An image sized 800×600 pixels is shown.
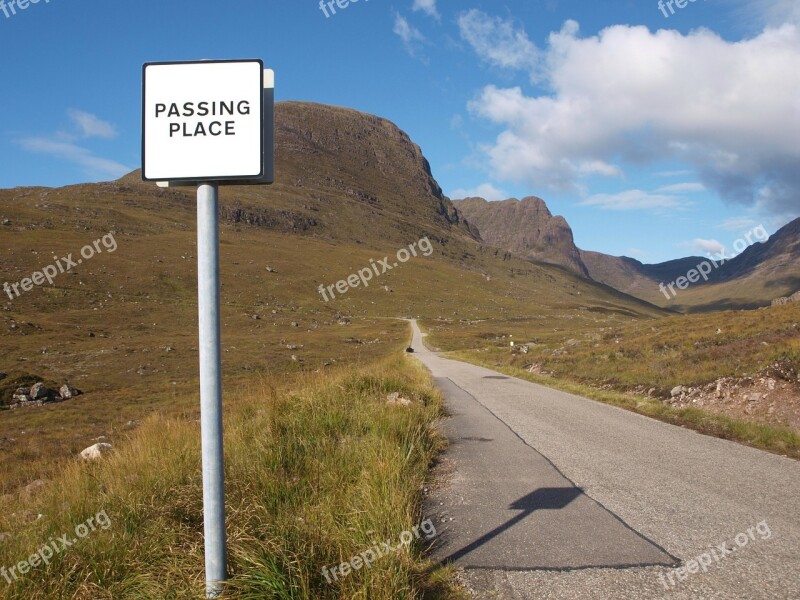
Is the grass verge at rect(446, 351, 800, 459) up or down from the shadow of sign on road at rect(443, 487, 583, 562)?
down

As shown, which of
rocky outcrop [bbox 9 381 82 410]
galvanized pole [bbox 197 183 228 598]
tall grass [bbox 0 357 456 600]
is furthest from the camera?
rocky outcrop [bbox 9 381 82 410]

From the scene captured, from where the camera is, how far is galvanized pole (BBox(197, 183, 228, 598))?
8.76 ft

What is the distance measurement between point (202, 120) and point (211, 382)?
4.40 feet

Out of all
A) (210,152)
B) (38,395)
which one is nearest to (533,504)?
(210,152)

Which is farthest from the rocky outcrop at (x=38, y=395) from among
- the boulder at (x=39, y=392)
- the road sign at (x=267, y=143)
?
Answer: the road sign at (x=267, y=143)

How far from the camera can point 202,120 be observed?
9.22 ft

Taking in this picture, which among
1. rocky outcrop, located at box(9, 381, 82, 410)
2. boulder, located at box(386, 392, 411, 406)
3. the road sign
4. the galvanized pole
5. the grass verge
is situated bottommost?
rocky outcrop, located at box(9, 381, 82, 410)

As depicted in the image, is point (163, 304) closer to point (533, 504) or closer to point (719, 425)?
point (719, 425)

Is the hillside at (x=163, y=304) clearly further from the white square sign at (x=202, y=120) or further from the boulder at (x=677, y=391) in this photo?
the boulder at (x=677, y=391)

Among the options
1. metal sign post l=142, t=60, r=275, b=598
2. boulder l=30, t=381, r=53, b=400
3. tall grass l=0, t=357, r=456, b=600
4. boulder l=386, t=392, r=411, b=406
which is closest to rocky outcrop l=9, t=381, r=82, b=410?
boulder l=30, t=381, r=53, b=400

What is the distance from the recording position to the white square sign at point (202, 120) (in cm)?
276

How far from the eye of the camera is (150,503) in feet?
14.2

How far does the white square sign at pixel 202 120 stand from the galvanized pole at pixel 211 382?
163mm

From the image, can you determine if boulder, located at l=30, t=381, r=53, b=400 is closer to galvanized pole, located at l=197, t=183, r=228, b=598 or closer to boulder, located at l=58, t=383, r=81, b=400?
boulder, located at l=58, t=383, r=81, b=400
